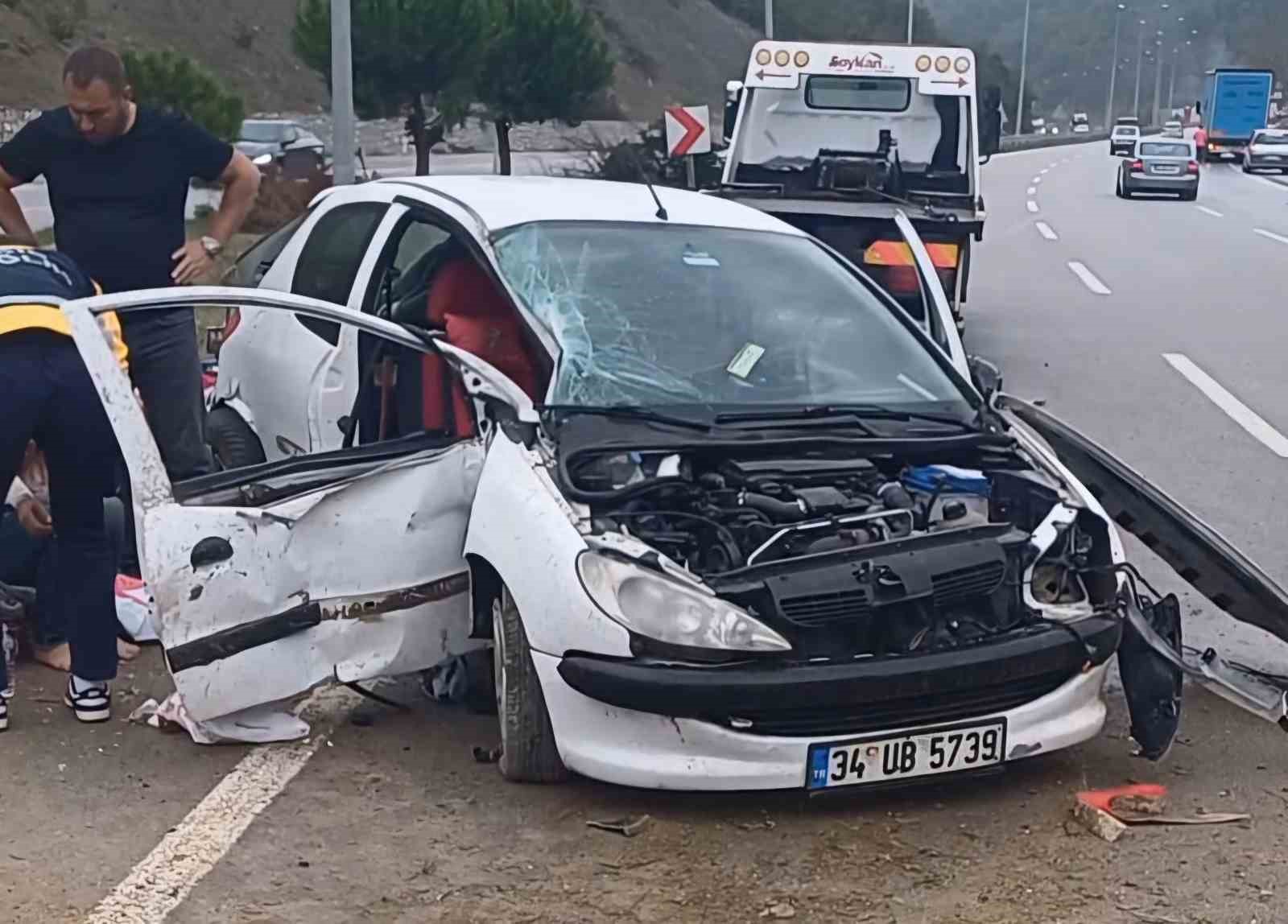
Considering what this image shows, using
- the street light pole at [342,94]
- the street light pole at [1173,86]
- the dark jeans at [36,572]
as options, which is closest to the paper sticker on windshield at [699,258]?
the dark jeans at [36,572]

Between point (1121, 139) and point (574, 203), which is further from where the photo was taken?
point (1121, 139)

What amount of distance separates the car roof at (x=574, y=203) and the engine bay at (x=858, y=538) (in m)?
1.25

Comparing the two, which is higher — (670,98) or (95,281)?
(95,281)

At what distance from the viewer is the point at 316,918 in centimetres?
391

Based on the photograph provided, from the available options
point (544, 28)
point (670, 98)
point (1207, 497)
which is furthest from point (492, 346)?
point (670, 98)

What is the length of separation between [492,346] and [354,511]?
0.85 metres

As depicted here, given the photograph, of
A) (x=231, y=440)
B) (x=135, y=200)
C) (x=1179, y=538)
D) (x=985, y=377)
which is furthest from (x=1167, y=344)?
(x=135, y=200)

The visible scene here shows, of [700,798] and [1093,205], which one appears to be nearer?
[700,798]

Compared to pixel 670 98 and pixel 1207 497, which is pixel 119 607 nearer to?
pixel 1207 497

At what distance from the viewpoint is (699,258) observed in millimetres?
5605

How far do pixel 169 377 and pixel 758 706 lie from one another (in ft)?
8.62

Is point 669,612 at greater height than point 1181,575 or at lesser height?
greater

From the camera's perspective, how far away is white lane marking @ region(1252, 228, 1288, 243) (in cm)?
2467

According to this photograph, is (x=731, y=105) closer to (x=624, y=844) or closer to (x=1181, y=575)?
(x=1181, y=575)
